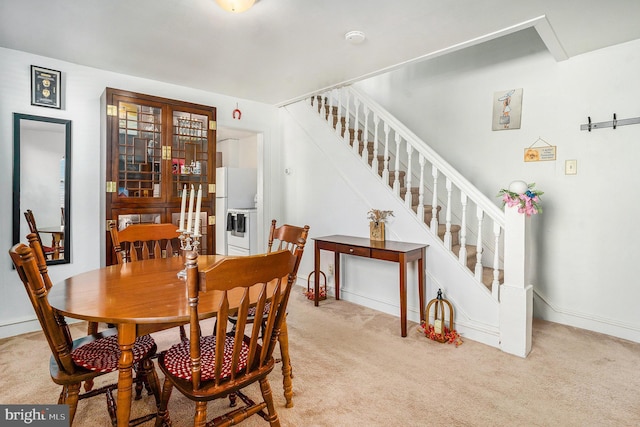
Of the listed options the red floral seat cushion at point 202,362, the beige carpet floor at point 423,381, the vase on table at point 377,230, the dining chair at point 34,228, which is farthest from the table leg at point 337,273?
the dining chair at point 34,228

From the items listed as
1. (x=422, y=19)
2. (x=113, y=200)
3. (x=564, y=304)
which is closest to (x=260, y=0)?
(x=422, y=19)

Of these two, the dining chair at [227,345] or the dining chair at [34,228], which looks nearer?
the dining chair at [227,345]

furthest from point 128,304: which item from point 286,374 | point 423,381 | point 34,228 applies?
point 34,228

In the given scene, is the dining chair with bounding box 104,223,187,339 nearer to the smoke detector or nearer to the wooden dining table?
the wooden dining table

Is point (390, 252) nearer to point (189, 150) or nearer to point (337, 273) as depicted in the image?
point (337, 273)

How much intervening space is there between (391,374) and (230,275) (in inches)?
62.3

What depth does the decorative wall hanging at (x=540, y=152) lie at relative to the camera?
321cm

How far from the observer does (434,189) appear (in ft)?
10.2

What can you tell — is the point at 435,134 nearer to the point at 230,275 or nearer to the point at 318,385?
the point at 318,385

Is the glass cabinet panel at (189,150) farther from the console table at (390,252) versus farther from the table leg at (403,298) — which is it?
the table leg at (403,298)

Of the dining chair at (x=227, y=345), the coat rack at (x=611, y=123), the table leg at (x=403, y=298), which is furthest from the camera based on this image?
the table leg at (x=403, y=298)

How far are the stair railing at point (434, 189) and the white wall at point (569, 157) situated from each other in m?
0.40

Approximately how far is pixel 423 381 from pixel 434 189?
1608 mm

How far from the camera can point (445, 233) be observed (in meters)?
3.17
